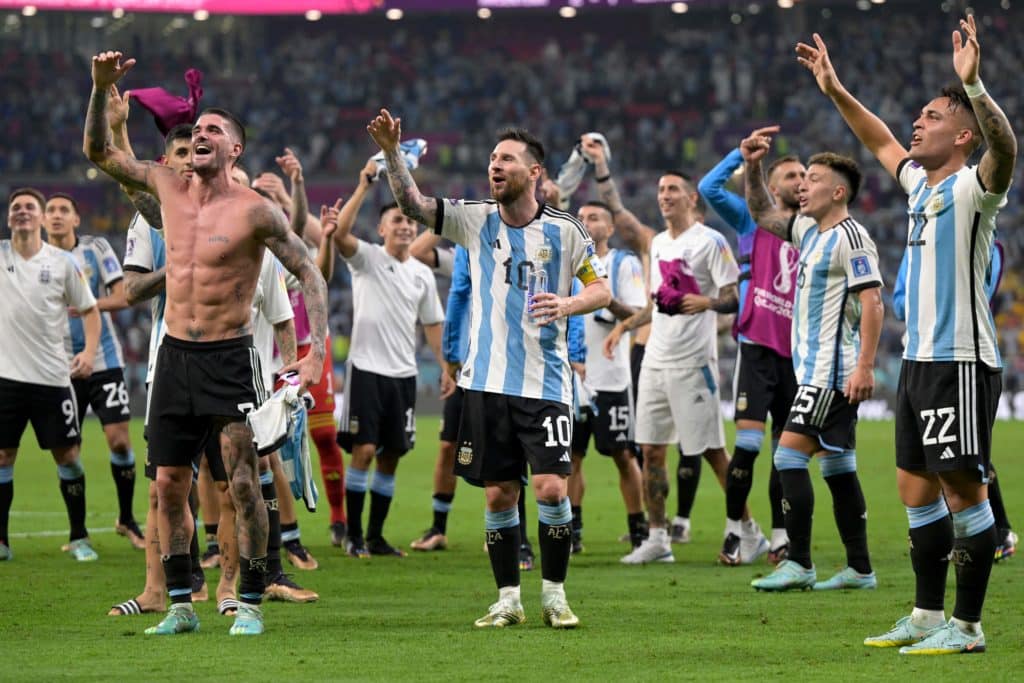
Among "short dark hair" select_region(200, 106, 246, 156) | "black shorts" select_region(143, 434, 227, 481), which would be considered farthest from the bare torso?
"black shorts" select_region(143, 434, 227, 481)

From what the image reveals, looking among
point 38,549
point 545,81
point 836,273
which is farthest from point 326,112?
point 836,273

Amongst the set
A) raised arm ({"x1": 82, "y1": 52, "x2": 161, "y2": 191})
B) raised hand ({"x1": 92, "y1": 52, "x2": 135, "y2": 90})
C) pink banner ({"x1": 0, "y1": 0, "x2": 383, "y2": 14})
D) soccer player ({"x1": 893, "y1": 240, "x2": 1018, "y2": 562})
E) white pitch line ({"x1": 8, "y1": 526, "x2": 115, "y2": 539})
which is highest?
pink banner ({"x1": 0, "y1": 0, "x2": 383, "y2": 14})

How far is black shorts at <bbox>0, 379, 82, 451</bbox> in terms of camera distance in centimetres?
1064

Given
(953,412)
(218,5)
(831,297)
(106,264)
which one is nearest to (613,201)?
(831,297)

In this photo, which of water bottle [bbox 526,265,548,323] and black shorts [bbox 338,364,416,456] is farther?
black shorts [bbox 338,364,416,456]

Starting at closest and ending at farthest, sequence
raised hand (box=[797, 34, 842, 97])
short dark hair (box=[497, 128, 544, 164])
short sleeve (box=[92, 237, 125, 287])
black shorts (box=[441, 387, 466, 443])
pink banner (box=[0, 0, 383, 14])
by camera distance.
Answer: raised hand (box=[797, 34, 842, 97])
short dark hair (box=[497, 128, 544, 164])
black shorts (box=[441, 387, 466, 443])
short sleeve (box=[92, 237, 125, 287])
pink banner (box=[0, 0, 383, 14])

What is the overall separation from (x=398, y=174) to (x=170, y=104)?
1.67 meters

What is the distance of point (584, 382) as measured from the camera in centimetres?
1141

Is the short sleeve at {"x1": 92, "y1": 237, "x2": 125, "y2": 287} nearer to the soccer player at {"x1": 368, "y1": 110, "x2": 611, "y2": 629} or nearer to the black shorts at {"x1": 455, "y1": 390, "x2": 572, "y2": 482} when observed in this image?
the soccer player at {"x1": 368, "y1": 110, "x2": 611, "y2": 629}

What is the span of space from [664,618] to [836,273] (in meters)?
2.36

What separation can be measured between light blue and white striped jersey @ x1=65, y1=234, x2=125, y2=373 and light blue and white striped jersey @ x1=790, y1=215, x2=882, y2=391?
5646 mm

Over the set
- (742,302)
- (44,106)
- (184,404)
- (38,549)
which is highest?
(44,106)

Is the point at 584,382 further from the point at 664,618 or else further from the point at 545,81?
the point at 545,81

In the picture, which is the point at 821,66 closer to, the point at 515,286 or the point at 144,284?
the point at 515,286
